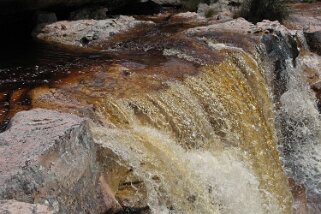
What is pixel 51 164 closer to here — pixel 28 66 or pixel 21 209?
pixel 21 209

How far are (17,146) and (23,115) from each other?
67 centimetres

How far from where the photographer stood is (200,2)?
1377 centimetres

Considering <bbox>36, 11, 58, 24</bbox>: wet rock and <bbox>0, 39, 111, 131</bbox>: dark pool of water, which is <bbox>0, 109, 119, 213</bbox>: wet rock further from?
<bbox>36, 11, 58, 24</bbox>: wet rock

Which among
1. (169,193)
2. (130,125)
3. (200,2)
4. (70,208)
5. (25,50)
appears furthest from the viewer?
(200,2)

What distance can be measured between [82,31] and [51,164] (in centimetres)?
695

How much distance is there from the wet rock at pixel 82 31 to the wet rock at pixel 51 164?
18.4 feet

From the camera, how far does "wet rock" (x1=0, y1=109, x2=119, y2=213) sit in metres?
3.16

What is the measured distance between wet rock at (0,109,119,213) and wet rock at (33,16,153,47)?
5.60m

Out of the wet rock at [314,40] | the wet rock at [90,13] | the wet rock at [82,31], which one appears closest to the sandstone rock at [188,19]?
the wet rock at [82,31]

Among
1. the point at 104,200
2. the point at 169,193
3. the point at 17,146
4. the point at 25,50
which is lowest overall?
the point at 25,50

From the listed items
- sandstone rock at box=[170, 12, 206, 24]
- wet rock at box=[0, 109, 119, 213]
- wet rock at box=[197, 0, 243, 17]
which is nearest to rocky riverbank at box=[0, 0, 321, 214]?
wet rock at box=[0, 109, 119, 213]

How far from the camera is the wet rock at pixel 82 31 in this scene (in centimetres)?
962

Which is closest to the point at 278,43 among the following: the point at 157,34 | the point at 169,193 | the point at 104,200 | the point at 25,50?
the point at 157,34

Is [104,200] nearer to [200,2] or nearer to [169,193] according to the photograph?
[169,193]
